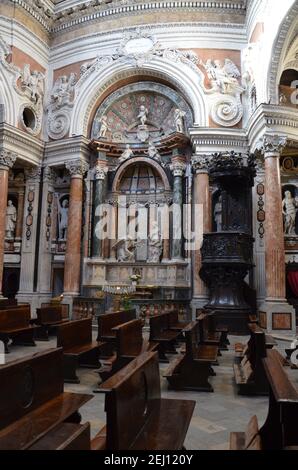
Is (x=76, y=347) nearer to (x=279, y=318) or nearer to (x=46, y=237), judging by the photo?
(x=279, y=318)

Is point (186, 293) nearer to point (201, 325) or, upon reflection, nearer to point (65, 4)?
point (201, 325)

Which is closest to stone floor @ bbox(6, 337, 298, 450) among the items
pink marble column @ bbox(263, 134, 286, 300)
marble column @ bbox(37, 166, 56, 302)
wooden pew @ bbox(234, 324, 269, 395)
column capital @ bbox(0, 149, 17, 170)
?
wooden pew @ bbox(234, 324, 269, 395)

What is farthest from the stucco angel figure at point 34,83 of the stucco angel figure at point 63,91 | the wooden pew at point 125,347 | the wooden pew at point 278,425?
the wooden pew at point 278,425

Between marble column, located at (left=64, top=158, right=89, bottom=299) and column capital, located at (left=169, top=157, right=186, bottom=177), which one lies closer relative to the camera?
marble column, located at (left=64, top=158, right=89, bottom=299)

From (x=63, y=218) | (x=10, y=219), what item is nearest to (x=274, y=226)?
(x=63, y=218)

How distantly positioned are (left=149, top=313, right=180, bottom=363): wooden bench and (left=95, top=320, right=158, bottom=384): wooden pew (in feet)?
1.50

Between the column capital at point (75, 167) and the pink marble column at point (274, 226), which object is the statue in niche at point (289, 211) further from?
the column capital at point (75, 167)

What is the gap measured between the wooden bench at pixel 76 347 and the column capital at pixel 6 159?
8.56m

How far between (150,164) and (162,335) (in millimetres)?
8754

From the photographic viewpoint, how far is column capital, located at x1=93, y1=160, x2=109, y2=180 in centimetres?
1466

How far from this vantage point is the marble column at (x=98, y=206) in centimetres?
1435

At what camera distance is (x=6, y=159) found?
13.3 m

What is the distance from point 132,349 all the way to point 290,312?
6.34 m

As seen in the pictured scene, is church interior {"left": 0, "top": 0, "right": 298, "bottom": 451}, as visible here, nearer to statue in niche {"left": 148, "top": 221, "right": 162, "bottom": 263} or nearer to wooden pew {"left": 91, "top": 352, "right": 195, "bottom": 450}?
statue in niche {"left": 148, "top": 221, "right": 162, "bottom": 263}
